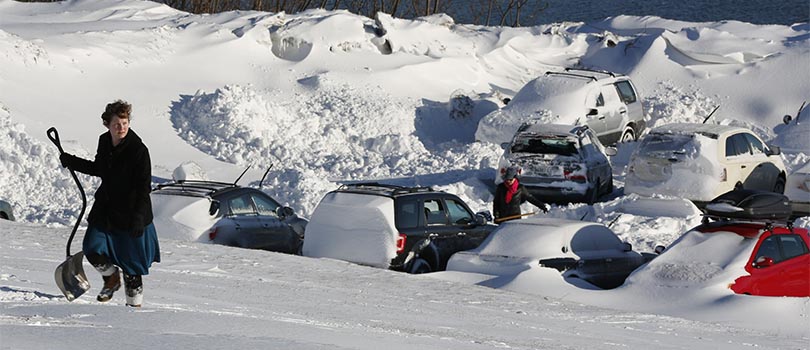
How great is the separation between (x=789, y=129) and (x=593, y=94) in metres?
3.75

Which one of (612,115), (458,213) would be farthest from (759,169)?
(458,213)

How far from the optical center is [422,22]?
32.5 meters

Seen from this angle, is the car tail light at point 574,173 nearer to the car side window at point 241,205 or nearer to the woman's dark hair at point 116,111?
the car side window at point 241,205

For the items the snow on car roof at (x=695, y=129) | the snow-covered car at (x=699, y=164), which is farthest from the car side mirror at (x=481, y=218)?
the snow on car roof at (x=695, y=129)

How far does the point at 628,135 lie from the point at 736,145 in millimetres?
5706

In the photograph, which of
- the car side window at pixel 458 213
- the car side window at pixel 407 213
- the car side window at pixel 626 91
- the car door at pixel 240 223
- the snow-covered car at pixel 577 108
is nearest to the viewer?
the car side window at pixel 407 213

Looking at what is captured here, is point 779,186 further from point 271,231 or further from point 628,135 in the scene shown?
point 271,231

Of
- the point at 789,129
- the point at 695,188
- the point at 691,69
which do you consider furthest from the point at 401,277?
the point at 691,69

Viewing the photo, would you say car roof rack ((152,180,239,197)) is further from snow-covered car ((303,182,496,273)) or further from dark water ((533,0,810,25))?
dark water ((533,0,810,25))

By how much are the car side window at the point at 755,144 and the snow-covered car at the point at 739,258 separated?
7610mm

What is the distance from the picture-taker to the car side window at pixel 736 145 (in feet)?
71.7

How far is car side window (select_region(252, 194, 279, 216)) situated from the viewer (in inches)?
715

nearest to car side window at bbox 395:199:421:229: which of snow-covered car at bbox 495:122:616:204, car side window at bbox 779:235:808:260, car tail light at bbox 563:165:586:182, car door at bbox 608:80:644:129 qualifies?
car side window at bbox 779:235:808:260

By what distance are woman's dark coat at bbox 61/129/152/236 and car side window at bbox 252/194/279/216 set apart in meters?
8.49
